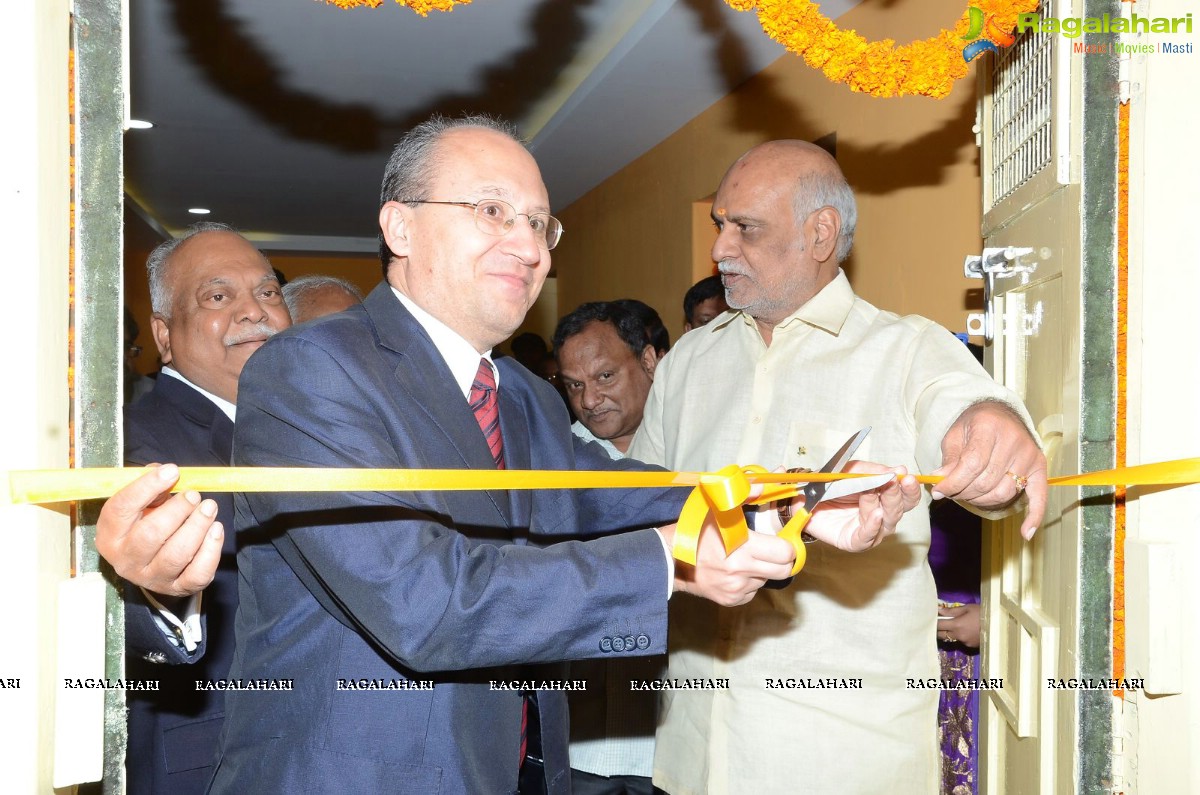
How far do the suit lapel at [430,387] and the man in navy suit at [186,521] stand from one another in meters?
0.42

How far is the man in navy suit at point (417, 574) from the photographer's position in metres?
1.59

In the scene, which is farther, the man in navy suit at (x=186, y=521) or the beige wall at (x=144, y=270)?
the beige wall at (x=144, y=270)

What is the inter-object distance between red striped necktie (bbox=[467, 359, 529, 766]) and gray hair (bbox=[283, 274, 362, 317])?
76.1 inches

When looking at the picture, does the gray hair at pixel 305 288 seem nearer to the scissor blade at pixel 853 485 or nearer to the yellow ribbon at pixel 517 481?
the yellow ribbon at pixel 517 481

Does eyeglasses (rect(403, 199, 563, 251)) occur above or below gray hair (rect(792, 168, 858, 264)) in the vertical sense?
below

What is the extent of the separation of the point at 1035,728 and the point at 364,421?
69.5 inches

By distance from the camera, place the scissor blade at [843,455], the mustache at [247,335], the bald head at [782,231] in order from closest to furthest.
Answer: the scissor blade at [843,455] < the bald head at [782,231] < the mustache at [247,335]

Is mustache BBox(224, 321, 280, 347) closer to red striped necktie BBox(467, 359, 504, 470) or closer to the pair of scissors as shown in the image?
red striped necktie BBox(467, 359, 504, 470)

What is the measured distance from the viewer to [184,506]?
1.42 metres

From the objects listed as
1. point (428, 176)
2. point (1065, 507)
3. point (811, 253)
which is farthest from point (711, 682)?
point (428, 176)

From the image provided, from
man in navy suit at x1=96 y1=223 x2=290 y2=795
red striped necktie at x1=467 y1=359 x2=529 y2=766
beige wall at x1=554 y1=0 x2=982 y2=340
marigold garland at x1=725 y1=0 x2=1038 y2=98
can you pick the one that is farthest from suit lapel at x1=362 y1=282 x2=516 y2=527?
beige wall at x1=554 y1=0 x2=982 y2=340

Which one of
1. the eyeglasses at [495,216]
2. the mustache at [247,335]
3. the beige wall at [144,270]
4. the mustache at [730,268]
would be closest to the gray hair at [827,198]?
the mustache at [730,268]

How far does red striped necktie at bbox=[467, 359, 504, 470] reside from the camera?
211 cm

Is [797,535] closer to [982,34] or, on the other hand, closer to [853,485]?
[853,485]
